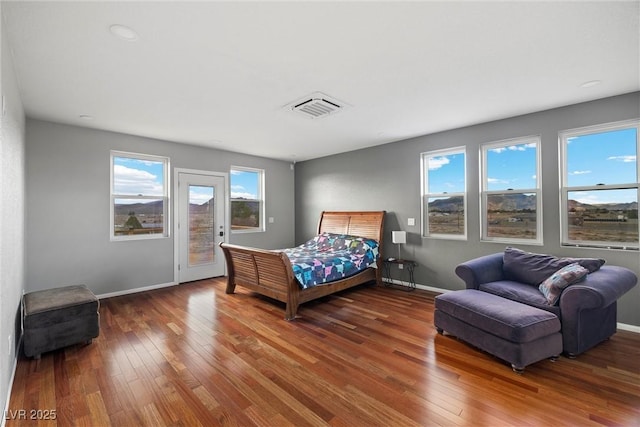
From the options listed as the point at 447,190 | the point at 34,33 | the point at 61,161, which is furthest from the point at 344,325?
the point at 61,161

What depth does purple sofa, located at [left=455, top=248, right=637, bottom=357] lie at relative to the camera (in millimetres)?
2467

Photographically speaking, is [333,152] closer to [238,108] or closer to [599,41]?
[238,108]

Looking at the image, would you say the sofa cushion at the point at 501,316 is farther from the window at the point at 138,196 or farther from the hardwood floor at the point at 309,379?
the window at the point at 138,196

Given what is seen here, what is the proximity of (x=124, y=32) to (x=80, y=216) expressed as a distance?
327 cm

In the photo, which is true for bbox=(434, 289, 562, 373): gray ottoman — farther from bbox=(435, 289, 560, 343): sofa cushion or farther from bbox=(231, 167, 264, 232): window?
bbox=(231, 167, 264, 232): window

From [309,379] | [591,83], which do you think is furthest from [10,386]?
[591,83]

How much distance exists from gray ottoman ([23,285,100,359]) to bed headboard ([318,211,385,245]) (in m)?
3.96

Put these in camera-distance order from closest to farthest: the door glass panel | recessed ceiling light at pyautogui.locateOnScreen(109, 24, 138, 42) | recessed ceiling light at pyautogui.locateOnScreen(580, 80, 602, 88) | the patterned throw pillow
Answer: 1. recessed ceiling light at pyautogui.locateOnScreen(109, 24, 138, 42)
2. the patterned throw pillow
3. recessed ceiling light at pyautogui.locateOnScreen(580, 80, 602, 88)
4. the door glass panel

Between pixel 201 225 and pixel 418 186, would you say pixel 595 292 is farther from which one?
pixel 201 225

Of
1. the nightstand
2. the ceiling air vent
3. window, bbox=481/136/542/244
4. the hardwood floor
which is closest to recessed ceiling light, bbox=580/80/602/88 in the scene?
window, bbox=481/136/542/244

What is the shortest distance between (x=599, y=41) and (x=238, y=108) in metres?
3.38

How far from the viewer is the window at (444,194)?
447 centimetres

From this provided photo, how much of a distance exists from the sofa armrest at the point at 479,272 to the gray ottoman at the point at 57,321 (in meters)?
3.92

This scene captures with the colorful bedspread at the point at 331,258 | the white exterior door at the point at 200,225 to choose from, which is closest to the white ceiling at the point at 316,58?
the white exterior door at the point at 200,225
